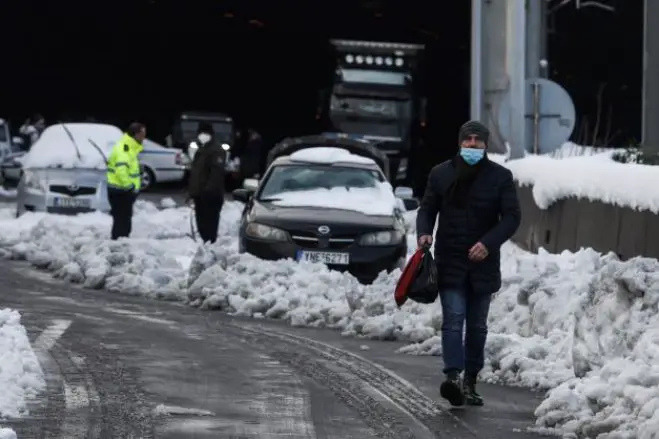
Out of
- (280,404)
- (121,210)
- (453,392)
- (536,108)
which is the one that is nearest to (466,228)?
(453,392)

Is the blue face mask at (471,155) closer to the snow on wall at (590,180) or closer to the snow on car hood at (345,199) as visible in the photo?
the snow on wall at (590,180)

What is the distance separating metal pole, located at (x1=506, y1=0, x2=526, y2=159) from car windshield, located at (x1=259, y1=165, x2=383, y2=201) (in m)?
4.89

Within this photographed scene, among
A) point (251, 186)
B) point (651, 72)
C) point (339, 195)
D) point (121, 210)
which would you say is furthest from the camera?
point (651, 72)

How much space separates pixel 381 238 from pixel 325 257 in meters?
0.69

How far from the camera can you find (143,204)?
102 feet

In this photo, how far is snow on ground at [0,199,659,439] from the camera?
9727 millimetres

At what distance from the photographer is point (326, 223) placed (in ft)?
60.4

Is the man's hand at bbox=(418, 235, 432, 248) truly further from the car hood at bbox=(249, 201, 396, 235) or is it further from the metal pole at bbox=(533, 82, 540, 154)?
the metal pole at bbox=(533, 82, 540, 154)

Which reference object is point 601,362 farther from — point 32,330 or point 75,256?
point 75,256

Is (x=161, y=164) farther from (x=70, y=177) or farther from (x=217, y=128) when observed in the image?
(x=70, y=177)

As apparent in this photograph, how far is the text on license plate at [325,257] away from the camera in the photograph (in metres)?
18.2

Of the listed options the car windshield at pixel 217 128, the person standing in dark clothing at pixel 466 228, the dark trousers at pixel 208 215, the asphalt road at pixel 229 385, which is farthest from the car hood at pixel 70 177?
the car windshield at pixel 217 128

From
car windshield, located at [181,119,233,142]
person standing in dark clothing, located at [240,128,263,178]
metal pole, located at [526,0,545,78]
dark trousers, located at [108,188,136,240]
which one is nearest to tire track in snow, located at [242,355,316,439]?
dark trousers, located at [108,188,136,240]

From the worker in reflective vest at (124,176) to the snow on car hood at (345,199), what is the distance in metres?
3.36
